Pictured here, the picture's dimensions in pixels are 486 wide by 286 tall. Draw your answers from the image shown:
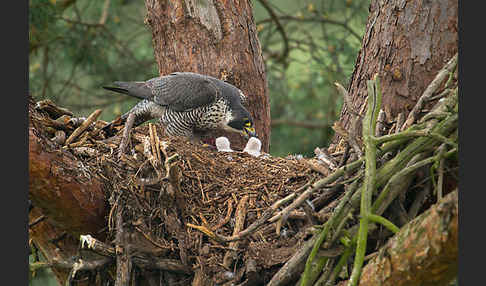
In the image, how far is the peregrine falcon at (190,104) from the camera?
14.5 ft

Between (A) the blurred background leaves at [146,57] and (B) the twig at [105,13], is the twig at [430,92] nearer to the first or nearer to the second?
(A) the blurred background leaves at [146,57]

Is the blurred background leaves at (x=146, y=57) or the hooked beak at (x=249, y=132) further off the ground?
the blurred background leaves at (x=146, y=57)

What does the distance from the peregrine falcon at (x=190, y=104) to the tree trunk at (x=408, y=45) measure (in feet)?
4.76

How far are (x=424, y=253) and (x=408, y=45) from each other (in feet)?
4.88

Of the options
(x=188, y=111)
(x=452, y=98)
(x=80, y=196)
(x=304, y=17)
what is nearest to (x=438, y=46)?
(x=452, y=98)

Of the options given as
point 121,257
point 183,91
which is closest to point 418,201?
point 121,257

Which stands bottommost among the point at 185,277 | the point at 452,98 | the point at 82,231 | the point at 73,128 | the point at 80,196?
the point at 185,277

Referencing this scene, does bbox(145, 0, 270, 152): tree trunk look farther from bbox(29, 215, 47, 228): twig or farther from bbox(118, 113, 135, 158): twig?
bbox(29, 215, 47, 228): twig

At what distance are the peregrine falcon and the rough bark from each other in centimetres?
255

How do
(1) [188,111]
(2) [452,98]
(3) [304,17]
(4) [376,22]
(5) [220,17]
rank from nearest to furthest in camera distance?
(2) [452,98] → (4) [376,22] → (5) [220,17] → (1) [188,111] → (3) [304,17]

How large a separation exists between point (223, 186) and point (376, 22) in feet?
4.24

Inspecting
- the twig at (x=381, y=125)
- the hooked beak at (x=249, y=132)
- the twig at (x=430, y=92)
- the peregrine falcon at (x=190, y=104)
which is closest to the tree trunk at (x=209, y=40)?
the peregrine falcon at (x=190, y=104)

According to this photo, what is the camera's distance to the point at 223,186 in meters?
3.36

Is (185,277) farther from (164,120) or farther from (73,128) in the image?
(164,120)
